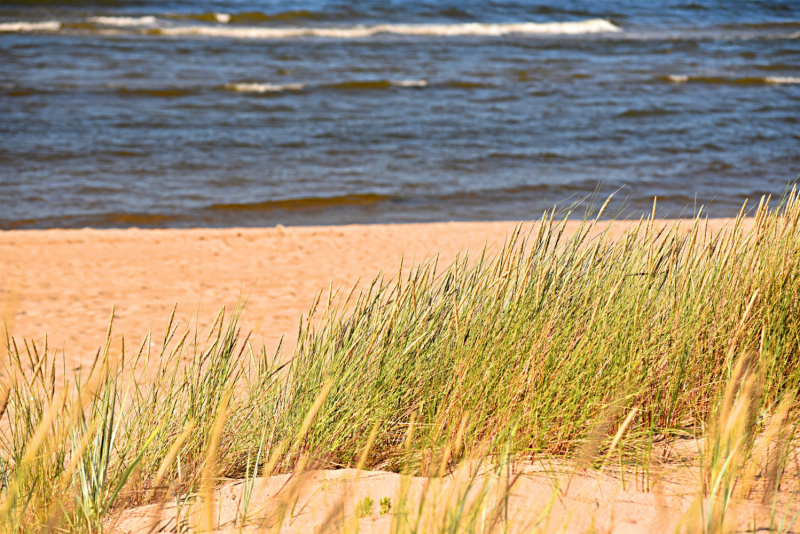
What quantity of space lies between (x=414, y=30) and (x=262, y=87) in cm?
1050

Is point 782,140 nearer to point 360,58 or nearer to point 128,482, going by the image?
point 360,58

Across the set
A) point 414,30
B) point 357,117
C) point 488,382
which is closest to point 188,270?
point 488,382

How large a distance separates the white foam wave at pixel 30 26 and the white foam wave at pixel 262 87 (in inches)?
364

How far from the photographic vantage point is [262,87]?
647 inches

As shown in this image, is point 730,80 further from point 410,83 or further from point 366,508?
point 366,508

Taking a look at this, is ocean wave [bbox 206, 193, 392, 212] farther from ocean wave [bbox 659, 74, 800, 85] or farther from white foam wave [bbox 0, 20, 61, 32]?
white foam wave [bbox 0, 20, 61, 32]

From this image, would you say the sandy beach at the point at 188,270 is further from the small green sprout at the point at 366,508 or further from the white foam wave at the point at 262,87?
the white foam wave at the point at 262,87

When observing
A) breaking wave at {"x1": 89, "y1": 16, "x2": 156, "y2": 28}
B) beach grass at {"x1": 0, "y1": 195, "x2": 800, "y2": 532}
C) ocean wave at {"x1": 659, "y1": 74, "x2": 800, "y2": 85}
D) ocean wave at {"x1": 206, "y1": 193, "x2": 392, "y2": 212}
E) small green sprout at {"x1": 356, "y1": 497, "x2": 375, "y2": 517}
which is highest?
breaking wave at {"x1": 89, "y1": 16, "x2": 156, "y2": 28}

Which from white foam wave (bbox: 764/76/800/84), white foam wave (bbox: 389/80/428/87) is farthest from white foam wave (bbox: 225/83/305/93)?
white foam wave (bbox: 764/76/800/84)

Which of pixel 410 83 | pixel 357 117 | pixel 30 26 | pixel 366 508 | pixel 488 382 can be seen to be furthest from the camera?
pixel 30 26

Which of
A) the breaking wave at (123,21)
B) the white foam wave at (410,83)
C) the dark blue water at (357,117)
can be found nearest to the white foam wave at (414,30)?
the dark blue water at (357,117)

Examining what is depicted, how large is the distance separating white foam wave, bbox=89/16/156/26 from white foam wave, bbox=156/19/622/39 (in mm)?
1048

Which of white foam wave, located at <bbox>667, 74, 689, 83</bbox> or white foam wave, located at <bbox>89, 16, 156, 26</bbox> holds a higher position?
white foam wave, located at <bbox>89, 16, 156, 26</bbox>

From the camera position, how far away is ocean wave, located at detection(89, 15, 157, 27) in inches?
913
